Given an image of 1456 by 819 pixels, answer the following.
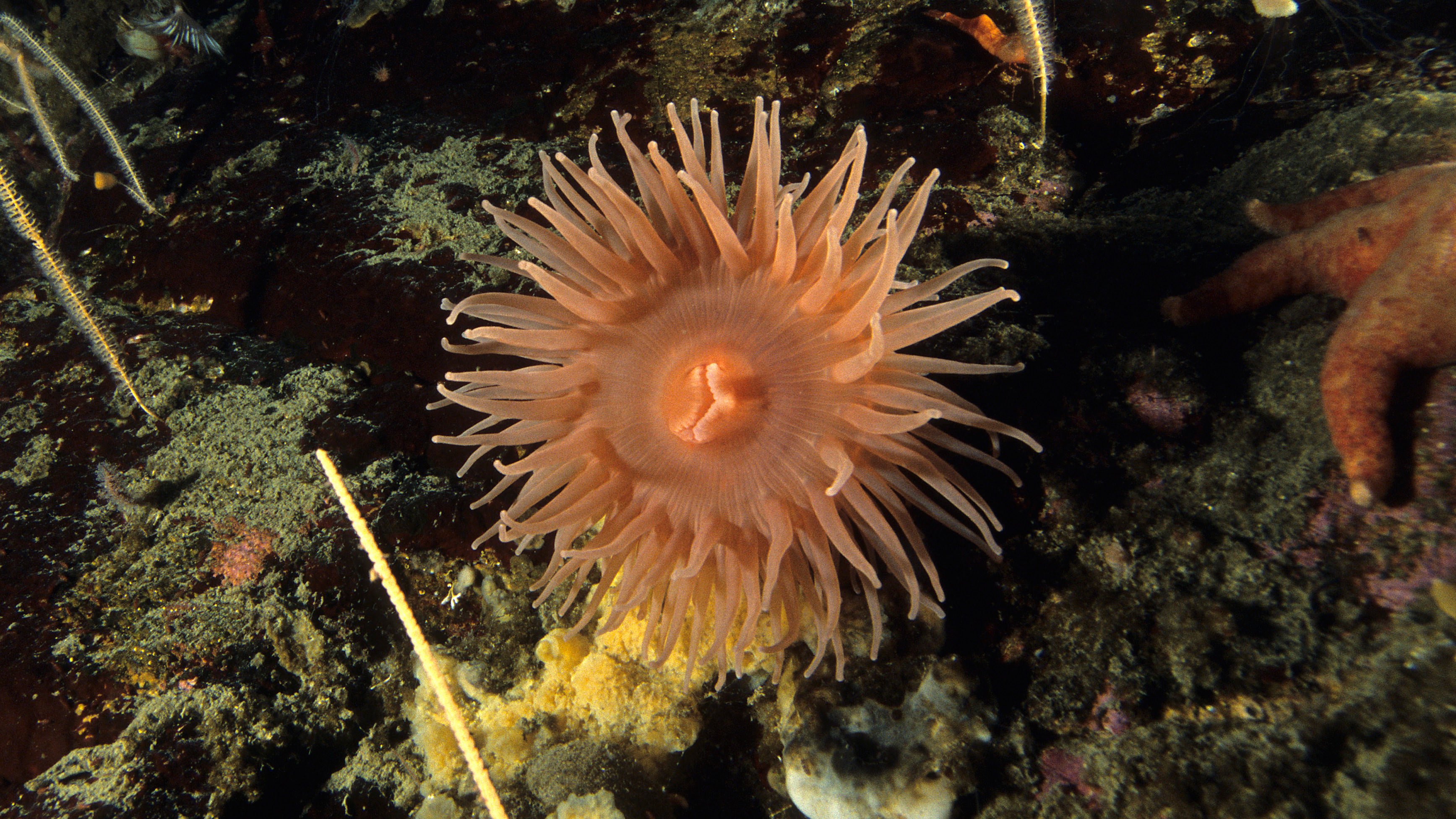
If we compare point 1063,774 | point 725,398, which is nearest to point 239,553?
point 725,398

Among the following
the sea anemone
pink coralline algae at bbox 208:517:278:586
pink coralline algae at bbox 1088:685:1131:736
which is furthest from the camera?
pink coralline algae at bbox 208:517:278:586

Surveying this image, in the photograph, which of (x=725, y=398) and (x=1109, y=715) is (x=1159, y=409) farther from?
(x=725, y=398)

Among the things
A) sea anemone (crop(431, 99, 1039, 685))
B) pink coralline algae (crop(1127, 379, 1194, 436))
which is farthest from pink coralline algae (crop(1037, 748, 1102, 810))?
pink coralline algae (crop(1127, 379, 1194, 436))

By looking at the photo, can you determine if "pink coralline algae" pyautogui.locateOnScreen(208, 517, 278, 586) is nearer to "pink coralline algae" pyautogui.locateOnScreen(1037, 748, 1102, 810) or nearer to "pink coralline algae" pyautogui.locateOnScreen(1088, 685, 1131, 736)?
"pink coralline algae" pyautogui.locateOnScreen(1037, 748, 1102, 810)

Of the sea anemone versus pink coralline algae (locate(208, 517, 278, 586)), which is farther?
pink coralline algae (locate(208, 517, 278, 586))

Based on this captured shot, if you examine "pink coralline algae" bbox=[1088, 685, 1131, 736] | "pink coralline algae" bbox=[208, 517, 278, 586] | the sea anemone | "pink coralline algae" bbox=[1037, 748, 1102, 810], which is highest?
the sea anemone

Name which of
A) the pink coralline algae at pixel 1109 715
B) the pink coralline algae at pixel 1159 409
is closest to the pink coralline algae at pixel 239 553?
the pink coralline algae at pixel 1109 715

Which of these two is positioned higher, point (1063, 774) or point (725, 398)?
point (725, 398)

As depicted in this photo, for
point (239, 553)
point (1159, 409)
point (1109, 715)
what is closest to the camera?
point (1109, 715)
